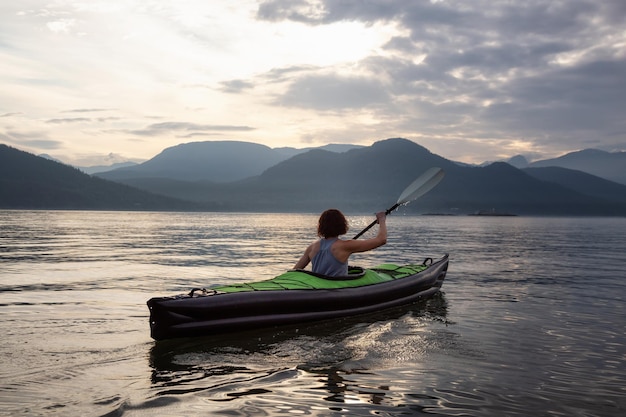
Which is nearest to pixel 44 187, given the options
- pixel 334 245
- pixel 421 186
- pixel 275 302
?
pixel 421 186

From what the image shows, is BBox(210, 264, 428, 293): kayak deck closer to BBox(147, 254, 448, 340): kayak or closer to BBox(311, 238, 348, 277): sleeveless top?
BBox(147, 254, 448, 340): kayak

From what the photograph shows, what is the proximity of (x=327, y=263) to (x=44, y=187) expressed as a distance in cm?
19230

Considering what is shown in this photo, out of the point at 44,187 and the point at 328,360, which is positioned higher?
the point at 44,187

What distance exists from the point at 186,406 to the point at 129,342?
132 inches

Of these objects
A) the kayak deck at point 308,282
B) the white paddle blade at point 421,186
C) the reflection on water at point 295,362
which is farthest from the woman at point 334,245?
the white paddle blade at point 421,186

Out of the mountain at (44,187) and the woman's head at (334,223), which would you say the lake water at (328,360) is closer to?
the woman's head at (334,223)

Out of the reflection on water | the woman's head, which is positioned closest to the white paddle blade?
the woman's head

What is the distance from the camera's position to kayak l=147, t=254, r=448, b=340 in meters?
7.80

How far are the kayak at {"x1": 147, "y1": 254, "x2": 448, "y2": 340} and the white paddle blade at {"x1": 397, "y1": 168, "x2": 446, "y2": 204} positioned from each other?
2.49m

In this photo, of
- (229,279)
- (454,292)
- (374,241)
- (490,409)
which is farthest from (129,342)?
(454,292)

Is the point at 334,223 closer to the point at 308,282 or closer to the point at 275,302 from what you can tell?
the point at 308,282

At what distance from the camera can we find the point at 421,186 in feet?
47.8

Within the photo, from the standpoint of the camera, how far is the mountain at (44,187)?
558ft

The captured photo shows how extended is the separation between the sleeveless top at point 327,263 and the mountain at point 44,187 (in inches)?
7189
